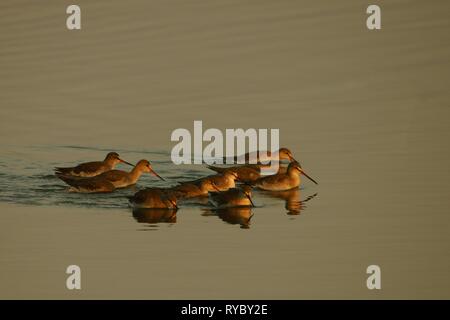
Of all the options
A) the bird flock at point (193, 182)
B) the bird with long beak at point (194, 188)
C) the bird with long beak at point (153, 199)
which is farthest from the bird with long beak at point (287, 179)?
the bird with long beak at point (153, 199)

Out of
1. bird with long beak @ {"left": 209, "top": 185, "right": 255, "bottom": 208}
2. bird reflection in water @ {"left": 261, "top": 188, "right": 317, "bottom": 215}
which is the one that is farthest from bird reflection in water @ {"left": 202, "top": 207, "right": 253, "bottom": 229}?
bird reflection in water @ {"left": 261, "top": 188, "right": 317, "bottom": 215}

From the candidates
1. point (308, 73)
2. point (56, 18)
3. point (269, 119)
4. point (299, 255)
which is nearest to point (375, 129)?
point (269, 119)

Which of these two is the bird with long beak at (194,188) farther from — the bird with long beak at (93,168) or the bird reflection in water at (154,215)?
the bird with long beak at (93,168)

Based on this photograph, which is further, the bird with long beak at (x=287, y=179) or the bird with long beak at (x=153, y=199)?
the bird with long beak at (x=287, y=179)

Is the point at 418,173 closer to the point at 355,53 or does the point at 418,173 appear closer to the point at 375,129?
the point at 375,129

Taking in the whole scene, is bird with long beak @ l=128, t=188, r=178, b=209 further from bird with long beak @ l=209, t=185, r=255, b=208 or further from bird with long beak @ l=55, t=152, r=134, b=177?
bird with long beak @ l=55, t=152, r=134, b=177

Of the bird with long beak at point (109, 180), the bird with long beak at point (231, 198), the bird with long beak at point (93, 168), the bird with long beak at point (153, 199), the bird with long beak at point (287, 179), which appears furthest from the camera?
the bird with long beak at point (287, 179)

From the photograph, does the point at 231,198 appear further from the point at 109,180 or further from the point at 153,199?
the point at 109,180

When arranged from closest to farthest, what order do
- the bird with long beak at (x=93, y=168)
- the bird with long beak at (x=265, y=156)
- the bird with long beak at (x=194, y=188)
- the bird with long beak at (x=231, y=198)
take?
the bird with long beak at (x=231, y=198) < the bird with long beak at (x=194, y=188) < the bird with long beak at (x=93, y=168) < the bird with long beak at (x=265, y=156)

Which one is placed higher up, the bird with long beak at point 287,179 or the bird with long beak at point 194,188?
the bird with long beak at point 287,179
